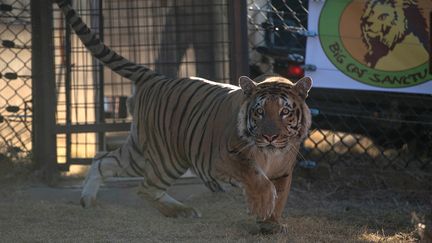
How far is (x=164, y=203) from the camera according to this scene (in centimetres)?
578

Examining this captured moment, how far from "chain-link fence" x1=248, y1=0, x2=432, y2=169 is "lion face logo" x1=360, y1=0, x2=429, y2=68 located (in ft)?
1.17

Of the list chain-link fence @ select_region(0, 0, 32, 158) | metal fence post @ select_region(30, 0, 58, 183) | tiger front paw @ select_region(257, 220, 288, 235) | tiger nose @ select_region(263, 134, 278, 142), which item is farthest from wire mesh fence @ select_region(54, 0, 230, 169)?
tiger nose @ select_region(263, 134, 278, 142)

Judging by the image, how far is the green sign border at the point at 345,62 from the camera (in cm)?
622

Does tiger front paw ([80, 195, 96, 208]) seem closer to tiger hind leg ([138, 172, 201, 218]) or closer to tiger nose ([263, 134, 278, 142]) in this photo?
tiger hind leg ([138, 172, 201, 218])

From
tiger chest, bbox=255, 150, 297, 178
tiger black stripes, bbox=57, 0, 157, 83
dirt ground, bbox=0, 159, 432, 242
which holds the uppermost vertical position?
tiger black stripes, bbox=57, 0, 157, 83

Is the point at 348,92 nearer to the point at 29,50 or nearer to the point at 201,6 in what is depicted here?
the point at 201,6

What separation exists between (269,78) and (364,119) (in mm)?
2489

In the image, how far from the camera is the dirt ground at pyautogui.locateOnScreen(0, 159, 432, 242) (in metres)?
4.94

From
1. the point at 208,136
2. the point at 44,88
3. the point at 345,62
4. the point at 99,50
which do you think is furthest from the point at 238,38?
the point at 44,88

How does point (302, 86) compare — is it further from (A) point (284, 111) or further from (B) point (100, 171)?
(B) point (100, 171)

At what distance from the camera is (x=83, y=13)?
6785mm

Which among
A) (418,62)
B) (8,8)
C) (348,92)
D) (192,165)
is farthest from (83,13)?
(418,62)

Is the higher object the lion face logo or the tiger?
the lion face logo

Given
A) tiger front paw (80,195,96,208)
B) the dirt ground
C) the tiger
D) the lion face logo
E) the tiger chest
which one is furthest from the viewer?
the lion face logo
